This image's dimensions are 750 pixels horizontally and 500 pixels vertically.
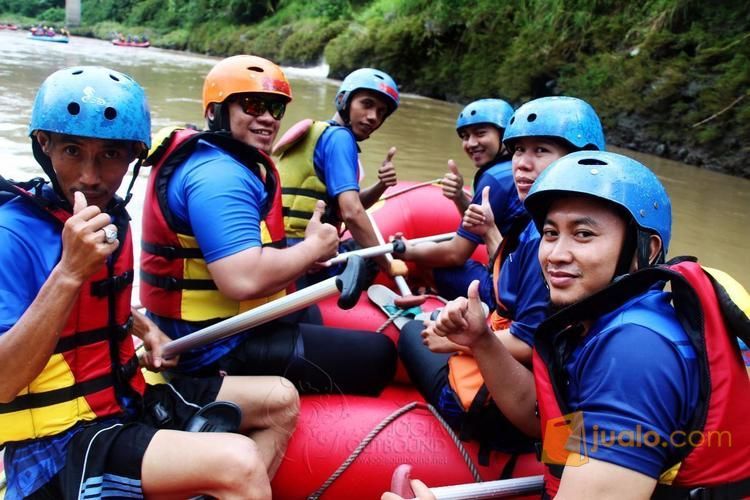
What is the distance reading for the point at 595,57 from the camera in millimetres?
13852

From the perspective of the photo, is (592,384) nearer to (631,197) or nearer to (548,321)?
(548,321)

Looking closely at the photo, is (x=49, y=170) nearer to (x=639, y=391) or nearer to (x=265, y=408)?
(x=265, y=408)

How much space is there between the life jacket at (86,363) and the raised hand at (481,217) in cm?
167

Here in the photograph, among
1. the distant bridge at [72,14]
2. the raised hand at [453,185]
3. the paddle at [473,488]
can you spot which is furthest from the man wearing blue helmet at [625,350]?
the distant bridge at [72,14]

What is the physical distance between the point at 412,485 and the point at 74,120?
4.59ft

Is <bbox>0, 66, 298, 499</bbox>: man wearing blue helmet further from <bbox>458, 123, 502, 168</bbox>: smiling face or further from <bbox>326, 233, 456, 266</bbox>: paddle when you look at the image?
<bbox>458, 123, 502, 168</bbox>: smiling face

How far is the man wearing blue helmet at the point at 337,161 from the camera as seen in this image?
3.54 metres

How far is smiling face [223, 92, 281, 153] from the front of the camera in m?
2.56

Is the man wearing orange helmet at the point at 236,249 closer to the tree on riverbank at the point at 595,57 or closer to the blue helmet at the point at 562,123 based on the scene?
the blue helmet at the point at 562,123

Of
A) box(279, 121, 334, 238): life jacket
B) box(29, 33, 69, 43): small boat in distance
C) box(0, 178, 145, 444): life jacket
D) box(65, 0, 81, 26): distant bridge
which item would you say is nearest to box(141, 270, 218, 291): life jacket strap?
box(0, 178, 145, 444): life jacket

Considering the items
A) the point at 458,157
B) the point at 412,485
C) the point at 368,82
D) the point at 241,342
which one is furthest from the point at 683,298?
the point at 458,157

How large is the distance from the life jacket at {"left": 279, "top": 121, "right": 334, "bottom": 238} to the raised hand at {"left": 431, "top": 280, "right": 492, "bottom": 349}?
2091 mm

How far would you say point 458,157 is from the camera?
10945 mm

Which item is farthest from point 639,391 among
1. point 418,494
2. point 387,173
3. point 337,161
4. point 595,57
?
point 595,57
